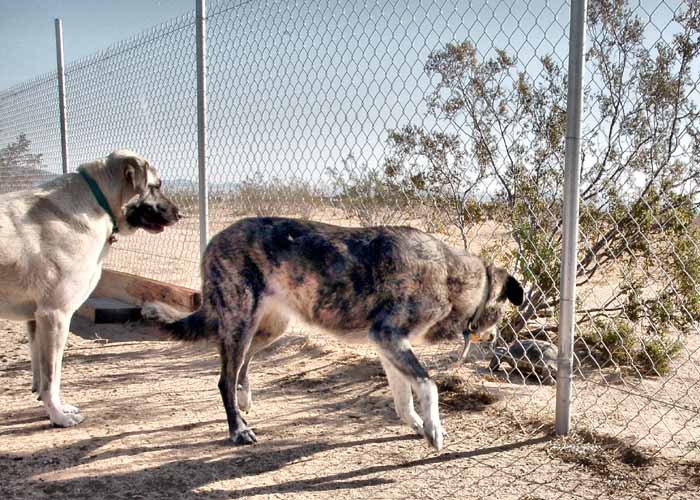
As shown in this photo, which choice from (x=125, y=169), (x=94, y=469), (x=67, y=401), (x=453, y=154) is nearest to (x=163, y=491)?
(x=94, y=469)

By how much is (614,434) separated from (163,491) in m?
2.43

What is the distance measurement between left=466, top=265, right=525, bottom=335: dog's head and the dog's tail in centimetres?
157

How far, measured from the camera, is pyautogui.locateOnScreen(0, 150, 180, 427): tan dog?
12.9 ft

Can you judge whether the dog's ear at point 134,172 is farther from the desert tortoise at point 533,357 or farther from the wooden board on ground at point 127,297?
the desert tortoise at point 533,357

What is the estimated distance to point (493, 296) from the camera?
3.86m

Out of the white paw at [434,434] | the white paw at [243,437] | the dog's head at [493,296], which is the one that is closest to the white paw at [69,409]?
the white paw at [243,437]

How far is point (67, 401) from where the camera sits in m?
4.43

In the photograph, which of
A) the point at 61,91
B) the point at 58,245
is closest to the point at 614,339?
the point at 58,245

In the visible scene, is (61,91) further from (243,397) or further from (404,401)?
(404,401)

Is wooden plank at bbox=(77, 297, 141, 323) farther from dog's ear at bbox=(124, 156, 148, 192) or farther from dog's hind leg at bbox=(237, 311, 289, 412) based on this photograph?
dog's hind leg at bbox=(237, 311, 289, 412)

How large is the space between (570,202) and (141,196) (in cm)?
284

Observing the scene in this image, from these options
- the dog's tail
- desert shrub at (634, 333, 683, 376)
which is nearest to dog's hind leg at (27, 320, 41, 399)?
the dog's tail

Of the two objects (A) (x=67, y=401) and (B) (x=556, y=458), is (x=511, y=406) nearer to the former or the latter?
(B) (x=556, y=458)

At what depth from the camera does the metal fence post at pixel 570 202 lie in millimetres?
3209
